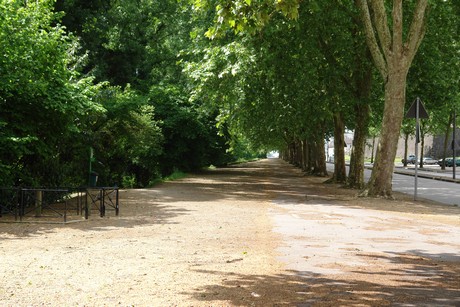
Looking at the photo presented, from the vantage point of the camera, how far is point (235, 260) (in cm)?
823

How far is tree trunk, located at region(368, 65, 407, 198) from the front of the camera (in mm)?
19688

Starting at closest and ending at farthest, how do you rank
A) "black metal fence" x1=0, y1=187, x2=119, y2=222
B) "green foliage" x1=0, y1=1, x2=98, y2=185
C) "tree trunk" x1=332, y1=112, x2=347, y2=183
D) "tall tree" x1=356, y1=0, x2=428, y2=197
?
"black metal fence" x1=0, y1=187, x2=119, y2=222 < "green foliage" x1=0, y1=1, x2=98, y2=185 < "tall tree" x1=356, y1=0, x2=428, y2=197 < "tree trunk" x1=332, y1=112, x2=347, y2=183

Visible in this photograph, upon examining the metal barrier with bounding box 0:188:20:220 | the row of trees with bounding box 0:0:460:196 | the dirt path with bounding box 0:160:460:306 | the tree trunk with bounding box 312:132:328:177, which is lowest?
the dirt path with bounding box 0:160:460:306

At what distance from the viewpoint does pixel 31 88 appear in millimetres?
14133

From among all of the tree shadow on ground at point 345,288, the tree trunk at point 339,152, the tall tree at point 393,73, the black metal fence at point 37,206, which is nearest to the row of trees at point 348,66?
the tall tree at point 393,73

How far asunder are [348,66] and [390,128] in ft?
24.6

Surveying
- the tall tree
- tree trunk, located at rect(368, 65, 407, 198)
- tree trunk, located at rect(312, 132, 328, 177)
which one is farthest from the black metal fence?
tree trunk, located at rect(312, 132, 328, 177)

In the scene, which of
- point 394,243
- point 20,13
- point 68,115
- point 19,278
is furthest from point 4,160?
point 394,243

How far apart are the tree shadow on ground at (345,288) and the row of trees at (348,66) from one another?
43.5 ft

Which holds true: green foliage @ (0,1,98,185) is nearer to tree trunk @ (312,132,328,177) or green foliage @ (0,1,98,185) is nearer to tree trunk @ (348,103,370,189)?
tree trunk @ (348,103,370,189)

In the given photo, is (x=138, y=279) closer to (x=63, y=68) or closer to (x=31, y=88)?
(x=31, y=88)

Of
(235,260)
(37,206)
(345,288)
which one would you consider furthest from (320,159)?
(345,288)

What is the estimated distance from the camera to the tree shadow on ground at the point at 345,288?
5781mm

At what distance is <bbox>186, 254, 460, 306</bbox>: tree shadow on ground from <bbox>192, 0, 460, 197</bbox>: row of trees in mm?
13254
